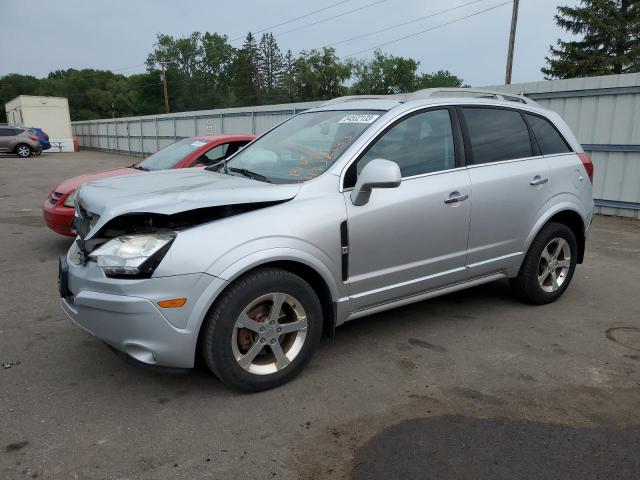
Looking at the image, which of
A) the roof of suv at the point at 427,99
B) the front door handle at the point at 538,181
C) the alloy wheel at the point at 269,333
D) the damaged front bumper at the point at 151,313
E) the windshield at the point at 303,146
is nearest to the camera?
the damaged front bumper at the point at 151,313

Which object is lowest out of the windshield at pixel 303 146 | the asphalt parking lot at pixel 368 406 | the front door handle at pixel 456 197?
the asphalt parking lot at pixel 368 406

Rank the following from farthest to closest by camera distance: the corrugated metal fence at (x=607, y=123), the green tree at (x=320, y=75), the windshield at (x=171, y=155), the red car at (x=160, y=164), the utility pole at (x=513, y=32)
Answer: the green tree at (x=320, y=75), the utility pole at (x=513, y=32), the corrugated metal fence at (x=607, y=123), the windshield at (x=171, y=155), the red car at (x=160, y=164)

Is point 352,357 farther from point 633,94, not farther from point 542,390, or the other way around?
point 633,94

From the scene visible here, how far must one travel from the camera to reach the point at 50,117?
36031mm

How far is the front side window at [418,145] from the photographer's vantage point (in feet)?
11.8

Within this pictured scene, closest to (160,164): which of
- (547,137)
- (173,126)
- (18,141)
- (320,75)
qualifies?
(547,137)

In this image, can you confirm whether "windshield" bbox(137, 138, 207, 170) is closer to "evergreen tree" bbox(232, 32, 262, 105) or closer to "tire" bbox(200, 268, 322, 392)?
"tire" bbox(200, 268, 322, 392)

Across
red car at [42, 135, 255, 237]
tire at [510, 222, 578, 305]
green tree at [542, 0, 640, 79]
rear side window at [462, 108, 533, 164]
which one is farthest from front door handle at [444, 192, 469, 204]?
green tree at [542, 0, 640, 79]

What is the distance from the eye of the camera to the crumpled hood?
2926 mm

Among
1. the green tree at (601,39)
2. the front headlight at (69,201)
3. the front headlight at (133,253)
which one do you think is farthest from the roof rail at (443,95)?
the green tree at (601,39)

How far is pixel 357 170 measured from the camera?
3.44 m

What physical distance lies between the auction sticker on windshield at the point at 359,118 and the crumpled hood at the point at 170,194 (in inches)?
32.8

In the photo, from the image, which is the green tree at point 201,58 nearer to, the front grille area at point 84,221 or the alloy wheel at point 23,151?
the alloy wheel at point 23,151

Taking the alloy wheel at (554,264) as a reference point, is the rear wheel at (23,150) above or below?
above
